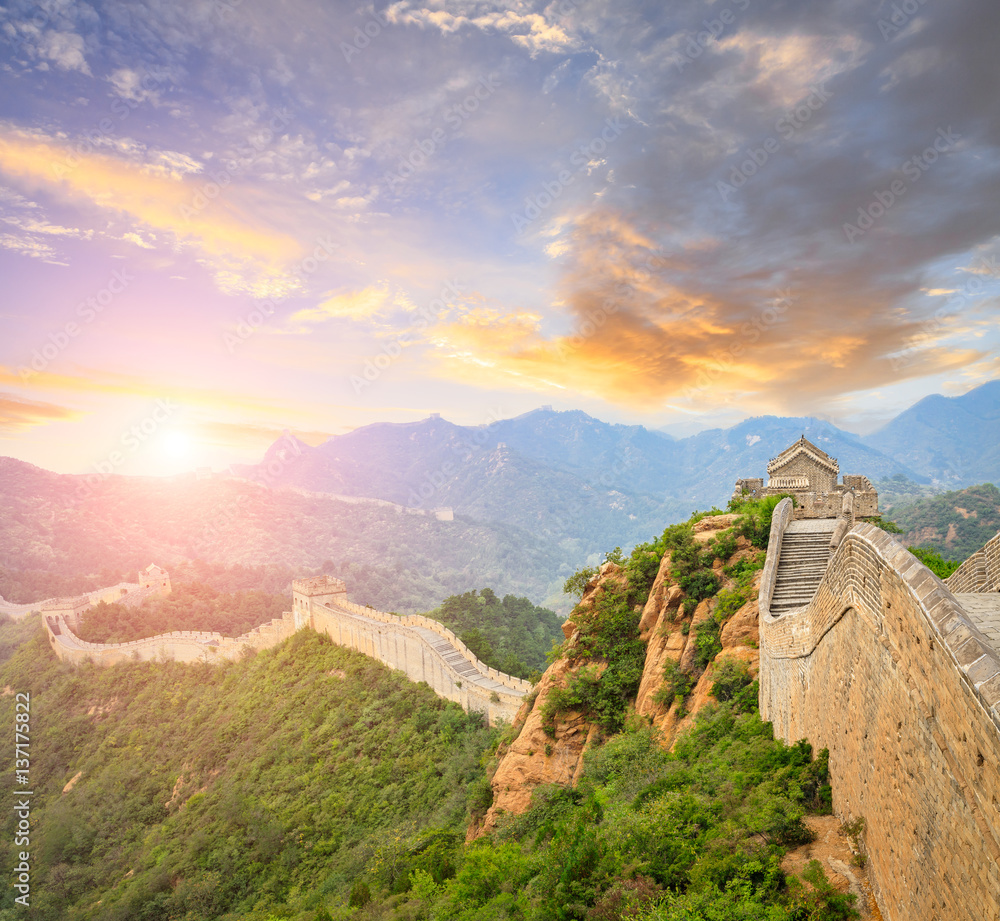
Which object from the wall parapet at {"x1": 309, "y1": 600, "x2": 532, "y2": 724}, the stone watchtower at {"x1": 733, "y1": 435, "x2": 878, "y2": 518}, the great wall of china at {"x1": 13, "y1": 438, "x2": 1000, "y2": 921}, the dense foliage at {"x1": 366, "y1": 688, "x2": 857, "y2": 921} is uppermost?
the stone watchtower at {"x1": 733, "y1": 435, "x2": 878, "y2": 518}

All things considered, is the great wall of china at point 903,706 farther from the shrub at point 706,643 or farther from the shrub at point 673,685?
the shrub at point 673,685

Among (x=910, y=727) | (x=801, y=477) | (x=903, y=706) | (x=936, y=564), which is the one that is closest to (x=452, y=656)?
(x=801, y=477)

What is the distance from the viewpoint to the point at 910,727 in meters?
5.05

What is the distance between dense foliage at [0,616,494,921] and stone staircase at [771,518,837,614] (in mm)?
11756

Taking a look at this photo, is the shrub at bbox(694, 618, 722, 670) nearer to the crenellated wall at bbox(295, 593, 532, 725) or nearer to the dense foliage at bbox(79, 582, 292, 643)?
the crenellated wall at bbox(295, 593, 532, 725)

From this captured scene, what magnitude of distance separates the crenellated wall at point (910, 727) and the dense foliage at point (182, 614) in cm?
5396

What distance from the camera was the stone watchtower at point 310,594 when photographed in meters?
42.0

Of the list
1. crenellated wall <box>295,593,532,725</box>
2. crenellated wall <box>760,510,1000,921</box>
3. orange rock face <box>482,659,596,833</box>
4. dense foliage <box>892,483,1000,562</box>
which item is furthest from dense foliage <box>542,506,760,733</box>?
dense foliage <box>892,483,1000,562</box>

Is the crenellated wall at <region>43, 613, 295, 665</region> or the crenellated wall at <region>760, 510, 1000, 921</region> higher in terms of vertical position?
the crenellated wall at <region>760, 510, 1000, 921</region>

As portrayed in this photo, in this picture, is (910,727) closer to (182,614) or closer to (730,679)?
(730,679)

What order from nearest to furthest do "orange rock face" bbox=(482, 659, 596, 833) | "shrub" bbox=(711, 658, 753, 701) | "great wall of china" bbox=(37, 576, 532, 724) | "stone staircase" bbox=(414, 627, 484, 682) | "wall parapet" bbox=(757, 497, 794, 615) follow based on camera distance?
"shrub" bbox=(711, 658, 753, 701)
"wall parapet" bbox=(757, 497, 794, 615)
"orange rock face" bbox=(482, 659, 596, 833)
"great wall of china" bbox=(37, 576, 532, 724)
"stone staircase" bbox=(414, 627, 484, 682)

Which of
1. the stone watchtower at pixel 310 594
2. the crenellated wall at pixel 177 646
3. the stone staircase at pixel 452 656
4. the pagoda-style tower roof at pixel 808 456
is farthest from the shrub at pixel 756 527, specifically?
the crenellated wall at pixel 177 646

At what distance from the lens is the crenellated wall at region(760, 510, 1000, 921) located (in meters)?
3.89

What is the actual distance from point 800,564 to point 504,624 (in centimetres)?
5059
